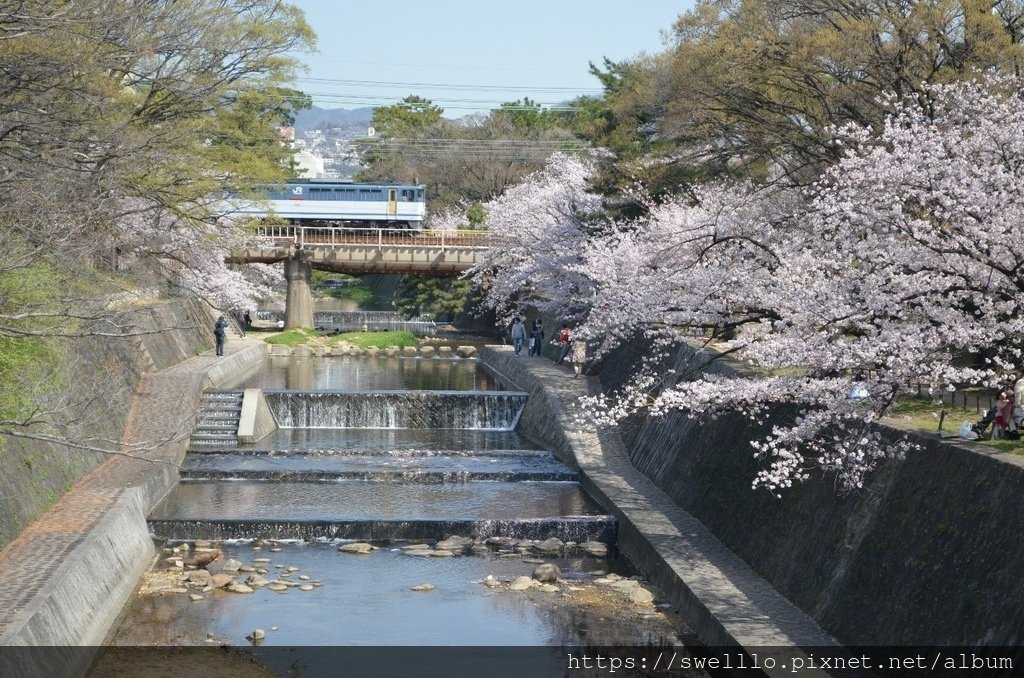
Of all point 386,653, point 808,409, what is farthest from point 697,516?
point 386,653

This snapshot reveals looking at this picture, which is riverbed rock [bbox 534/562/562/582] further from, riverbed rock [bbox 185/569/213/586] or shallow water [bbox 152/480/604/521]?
riverbed rock [bbox 185/569/213/586]

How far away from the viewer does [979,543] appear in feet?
36.4

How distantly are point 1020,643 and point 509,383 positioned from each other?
91.6ft

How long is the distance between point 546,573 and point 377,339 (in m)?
32.8

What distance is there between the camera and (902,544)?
40.8ft

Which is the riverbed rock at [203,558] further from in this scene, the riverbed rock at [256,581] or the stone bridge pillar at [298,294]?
the stone bridge pillar at [298,294]

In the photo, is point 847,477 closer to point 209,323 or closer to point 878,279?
point 878,279

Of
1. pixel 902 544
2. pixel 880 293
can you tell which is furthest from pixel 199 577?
pixel 880 293

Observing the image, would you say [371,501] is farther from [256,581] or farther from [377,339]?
[377,339]

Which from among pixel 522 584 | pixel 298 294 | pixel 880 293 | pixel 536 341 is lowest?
pixel 522 584

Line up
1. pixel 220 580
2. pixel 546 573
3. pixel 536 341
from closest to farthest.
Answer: pixel 220 580
pixel 546 573
pixel 536 341

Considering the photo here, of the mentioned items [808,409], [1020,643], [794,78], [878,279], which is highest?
[794,78]

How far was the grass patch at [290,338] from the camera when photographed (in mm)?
49344

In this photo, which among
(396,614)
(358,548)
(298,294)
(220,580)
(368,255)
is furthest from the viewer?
(368,255)
